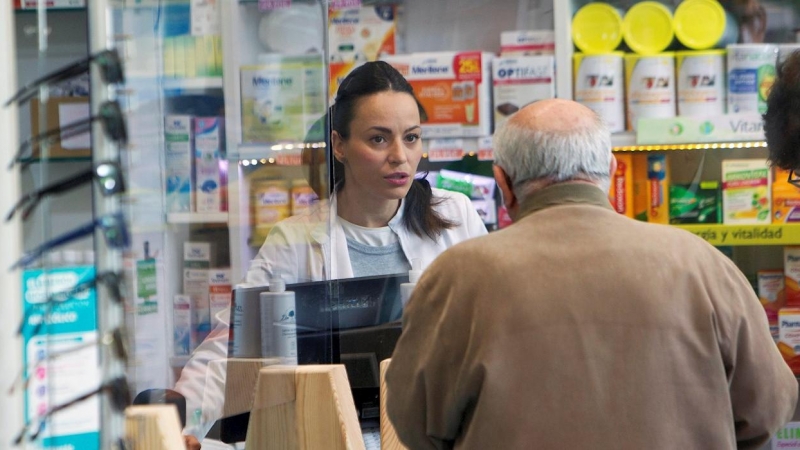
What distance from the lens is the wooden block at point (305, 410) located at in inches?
52.5

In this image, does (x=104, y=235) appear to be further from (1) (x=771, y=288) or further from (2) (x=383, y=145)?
(1) (x=771, y=288)

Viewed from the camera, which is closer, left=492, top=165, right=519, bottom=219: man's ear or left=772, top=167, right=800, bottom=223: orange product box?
left=492, top=165, right=519, bottom=219: man's ear

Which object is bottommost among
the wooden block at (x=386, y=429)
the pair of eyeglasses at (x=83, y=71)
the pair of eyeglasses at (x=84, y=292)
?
the wooden block at (x=386, y=429)

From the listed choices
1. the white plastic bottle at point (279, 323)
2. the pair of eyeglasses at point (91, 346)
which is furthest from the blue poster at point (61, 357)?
the white plastic bottle at point (279, 323)

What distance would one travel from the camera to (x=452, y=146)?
303 cm

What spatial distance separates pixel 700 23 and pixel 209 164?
225 centimetres

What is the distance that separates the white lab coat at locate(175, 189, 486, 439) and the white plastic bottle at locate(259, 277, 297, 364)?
24 mm

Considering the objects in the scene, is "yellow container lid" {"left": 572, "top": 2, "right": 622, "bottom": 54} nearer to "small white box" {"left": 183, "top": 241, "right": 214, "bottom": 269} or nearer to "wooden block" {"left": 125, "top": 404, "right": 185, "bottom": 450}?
"small white box" {"left": 183, "top": 241, "right": 214, "bottom": 269}

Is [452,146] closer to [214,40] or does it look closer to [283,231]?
[283,231]

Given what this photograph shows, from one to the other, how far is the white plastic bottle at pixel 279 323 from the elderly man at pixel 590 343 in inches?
7.7

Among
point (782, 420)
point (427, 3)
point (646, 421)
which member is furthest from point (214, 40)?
point (427, 3)

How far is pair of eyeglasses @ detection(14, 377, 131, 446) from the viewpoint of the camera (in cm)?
69

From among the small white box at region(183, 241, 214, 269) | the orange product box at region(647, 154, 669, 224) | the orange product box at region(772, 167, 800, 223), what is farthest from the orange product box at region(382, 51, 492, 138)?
the small white box at region(183, 241, 214, 269)

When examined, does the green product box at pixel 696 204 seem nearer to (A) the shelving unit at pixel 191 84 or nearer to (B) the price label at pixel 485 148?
(B) the price label at pixel 485 148
